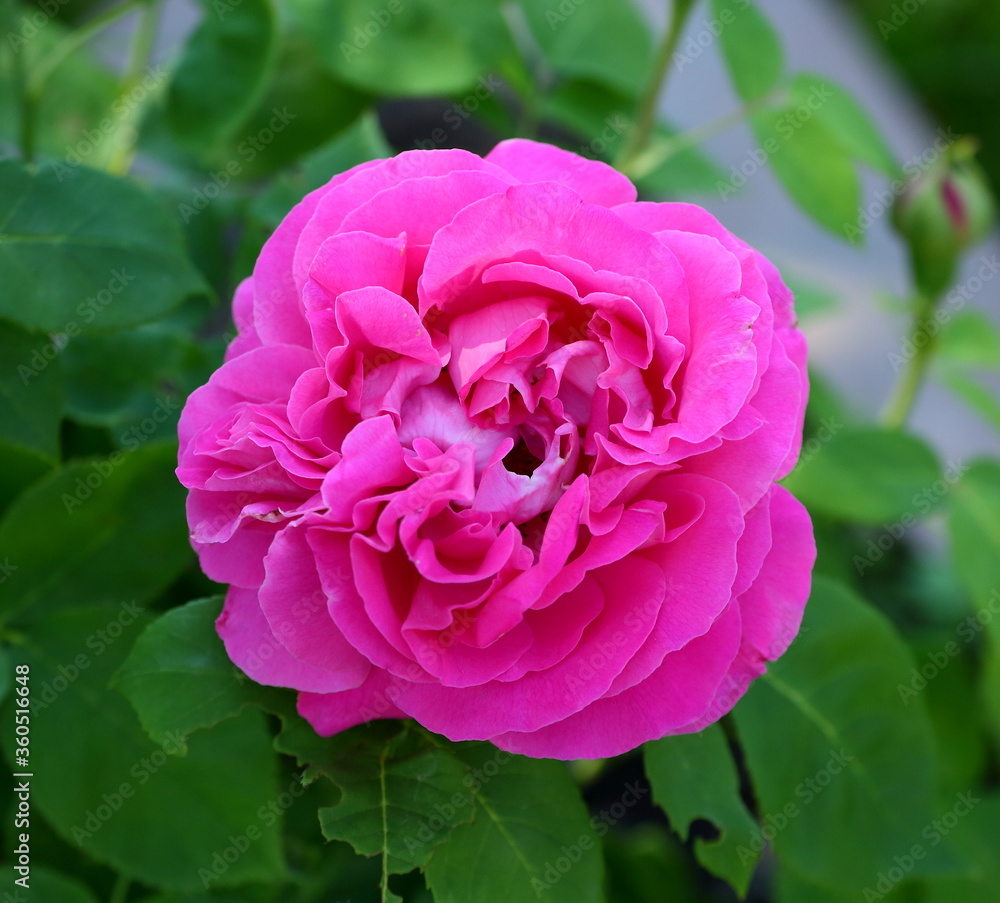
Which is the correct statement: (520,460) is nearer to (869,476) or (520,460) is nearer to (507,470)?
(507,470)

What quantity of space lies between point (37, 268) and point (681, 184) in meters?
0.46

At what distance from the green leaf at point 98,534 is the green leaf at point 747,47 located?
0.45 meters

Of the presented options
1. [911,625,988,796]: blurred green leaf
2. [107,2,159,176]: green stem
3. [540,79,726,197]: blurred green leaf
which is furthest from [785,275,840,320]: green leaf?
[107,2,159,176]: green stem

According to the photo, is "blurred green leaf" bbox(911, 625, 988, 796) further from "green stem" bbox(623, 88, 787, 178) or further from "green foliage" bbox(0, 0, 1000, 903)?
"green stem" bbox(623, 88, 787, 178)

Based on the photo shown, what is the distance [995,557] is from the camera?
68cm

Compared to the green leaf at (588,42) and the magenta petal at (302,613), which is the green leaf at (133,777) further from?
Result: the green leaf at (588,42)

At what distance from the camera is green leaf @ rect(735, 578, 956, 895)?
1.59 ft

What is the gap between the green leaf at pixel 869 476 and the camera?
70cm

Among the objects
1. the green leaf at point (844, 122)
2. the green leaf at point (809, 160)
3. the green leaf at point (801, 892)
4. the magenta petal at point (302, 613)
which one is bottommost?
the green leaf at point (801, 892)

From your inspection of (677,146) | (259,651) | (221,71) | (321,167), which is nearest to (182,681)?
(259,651)

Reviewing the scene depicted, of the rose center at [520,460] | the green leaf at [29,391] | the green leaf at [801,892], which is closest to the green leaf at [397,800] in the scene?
the rose center at [520,460]

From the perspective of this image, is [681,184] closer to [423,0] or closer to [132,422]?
[423,0]

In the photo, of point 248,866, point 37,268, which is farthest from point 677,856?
point 37,268

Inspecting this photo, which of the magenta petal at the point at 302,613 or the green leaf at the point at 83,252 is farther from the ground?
the magenta petal at the point at 302,613
